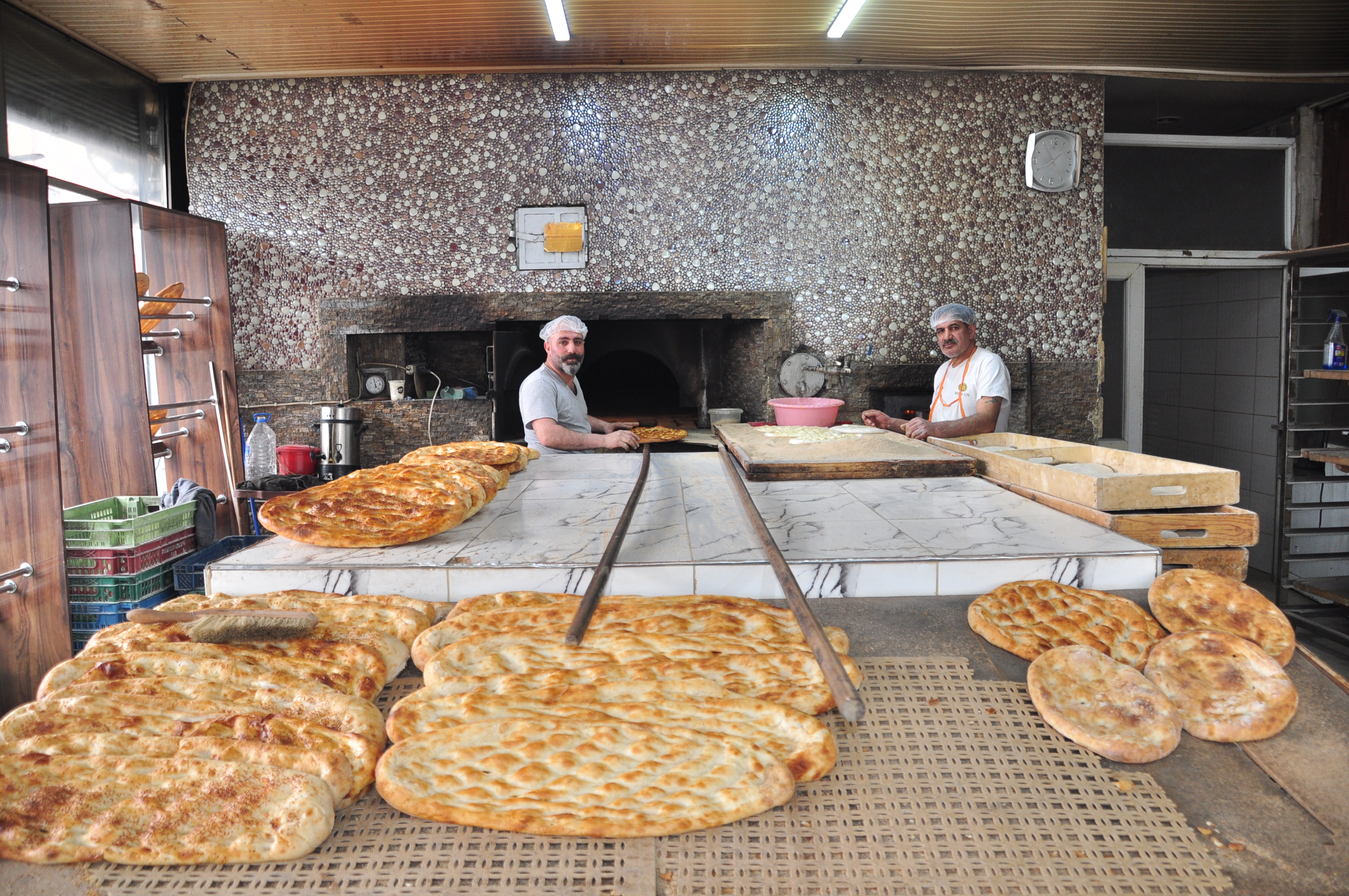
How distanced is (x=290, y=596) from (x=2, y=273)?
2.55 meters

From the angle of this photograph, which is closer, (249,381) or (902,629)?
(902,629)

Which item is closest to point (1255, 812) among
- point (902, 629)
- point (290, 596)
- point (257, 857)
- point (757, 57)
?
point (902, 629)

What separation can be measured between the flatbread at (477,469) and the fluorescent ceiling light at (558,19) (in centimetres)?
224

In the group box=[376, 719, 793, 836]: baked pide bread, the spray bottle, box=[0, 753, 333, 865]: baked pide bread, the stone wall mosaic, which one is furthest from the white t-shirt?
box=[0, 753, 333, 865]: baked pide bread

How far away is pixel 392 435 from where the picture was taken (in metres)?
4.60

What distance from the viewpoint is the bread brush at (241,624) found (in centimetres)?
117

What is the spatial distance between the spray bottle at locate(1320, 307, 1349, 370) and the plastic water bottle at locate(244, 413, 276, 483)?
6.42 meters

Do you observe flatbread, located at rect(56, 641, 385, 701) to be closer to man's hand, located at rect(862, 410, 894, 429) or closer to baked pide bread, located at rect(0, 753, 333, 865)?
baked pide bread, located at rect(0, 753, 333, 865)

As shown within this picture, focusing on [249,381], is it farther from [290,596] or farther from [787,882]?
[787,882]

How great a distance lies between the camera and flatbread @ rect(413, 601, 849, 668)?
47.4 inches

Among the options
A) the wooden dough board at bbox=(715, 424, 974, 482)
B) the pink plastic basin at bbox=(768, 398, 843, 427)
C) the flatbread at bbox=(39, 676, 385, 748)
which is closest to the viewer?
the flatbread at bbox=(39, 676, 385, 748)

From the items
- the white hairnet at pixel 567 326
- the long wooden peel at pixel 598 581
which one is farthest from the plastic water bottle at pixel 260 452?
the long wooden peel at pixel 598 581

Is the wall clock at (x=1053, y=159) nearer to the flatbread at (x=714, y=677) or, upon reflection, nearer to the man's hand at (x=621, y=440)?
the man's hand at (x=621, y=440)

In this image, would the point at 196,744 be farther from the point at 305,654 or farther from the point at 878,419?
the point at 878,419
